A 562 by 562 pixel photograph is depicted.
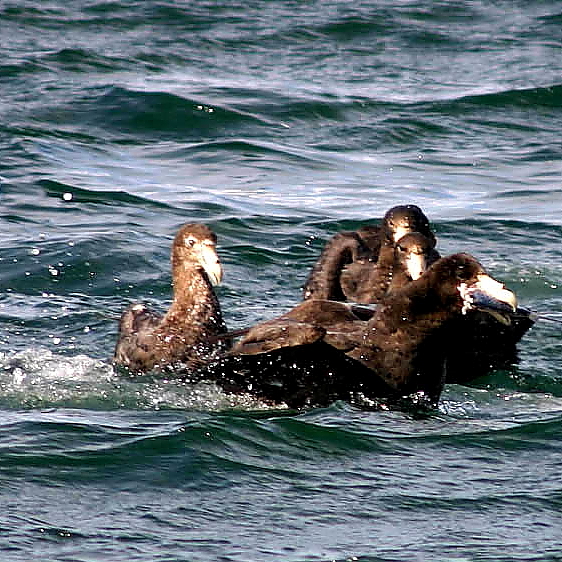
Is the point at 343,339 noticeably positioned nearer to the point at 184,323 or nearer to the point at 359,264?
the point at 184,323

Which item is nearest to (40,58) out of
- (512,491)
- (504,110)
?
(504,110)

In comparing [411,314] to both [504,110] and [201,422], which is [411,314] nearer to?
[201,422]

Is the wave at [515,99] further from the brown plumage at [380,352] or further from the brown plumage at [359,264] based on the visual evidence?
the brown plumage at [380,352]

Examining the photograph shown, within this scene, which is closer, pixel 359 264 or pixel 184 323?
pixel 184 323

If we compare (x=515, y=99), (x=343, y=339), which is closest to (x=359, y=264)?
(x=343, y=339)

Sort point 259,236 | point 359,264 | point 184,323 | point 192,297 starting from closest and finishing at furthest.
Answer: point 184,323
point 192,297
point 359,264
point 259,236

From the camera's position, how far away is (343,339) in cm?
898

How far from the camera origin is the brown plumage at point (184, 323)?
9859mm

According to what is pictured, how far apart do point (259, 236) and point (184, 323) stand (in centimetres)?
472

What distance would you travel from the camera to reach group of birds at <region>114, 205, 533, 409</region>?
8711mm

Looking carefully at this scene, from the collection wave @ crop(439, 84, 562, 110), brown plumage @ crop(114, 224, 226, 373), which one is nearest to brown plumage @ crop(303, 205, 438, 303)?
brown plumage @ crop(114, 224, 226, 373)

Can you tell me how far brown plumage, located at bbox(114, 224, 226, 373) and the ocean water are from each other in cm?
20

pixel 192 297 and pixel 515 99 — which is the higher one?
pixel 515 99

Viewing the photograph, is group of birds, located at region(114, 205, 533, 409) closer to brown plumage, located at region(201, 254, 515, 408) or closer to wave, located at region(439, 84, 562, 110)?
brown plumage, located at region(201, 254, 515, 408)
